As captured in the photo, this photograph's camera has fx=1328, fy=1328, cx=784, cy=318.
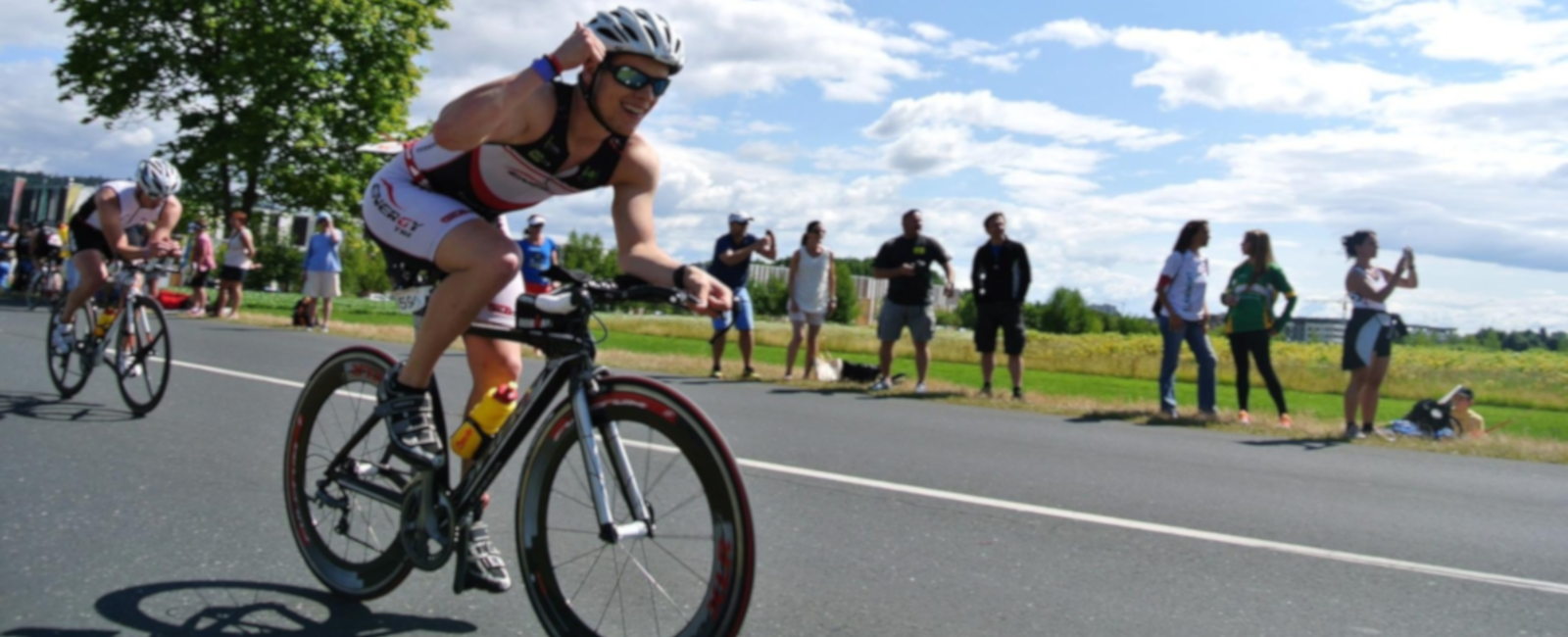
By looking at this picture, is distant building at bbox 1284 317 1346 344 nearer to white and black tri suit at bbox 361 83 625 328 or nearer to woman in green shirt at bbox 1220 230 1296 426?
woman in green shirt at bbox 1220 230 1296 426

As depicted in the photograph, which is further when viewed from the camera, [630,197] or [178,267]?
[178,267]

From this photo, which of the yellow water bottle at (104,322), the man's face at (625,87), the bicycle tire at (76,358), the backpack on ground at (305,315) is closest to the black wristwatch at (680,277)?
the man's face at (625,87)

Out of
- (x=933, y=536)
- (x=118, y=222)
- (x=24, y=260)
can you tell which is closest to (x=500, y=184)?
(x=933, y=536)

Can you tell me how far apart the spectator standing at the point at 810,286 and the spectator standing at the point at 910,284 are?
3.56ft

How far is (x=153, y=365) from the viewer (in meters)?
8.62

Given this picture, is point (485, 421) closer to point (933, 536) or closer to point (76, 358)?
point (933, 536)

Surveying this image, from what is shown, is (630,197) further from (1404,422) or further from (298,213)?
(298,213)

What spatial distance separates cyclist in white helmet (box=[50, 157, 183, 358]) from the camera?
855cm

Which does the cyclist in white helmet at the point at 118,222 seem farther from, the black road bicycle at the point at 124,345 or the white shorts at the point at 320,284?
the white shorts at the point at 320,284

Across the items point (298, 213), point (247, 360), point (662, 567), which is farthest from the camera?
point (298, 213)

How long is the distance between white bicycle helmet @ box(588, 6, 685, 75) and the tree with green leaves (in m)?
34.2

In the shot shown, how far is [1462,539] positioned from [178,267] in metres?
7.97

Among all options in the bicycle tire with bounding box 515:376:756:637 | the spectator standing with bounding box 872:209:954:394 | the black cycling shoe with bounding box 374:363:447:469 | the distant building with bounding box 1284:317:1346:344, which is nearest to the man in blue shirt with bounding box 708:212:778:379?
the spectator standing with bounding box 872:209:954:394

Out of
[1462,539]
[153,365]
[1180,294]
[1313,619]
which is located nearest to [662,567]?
[1313,619]
